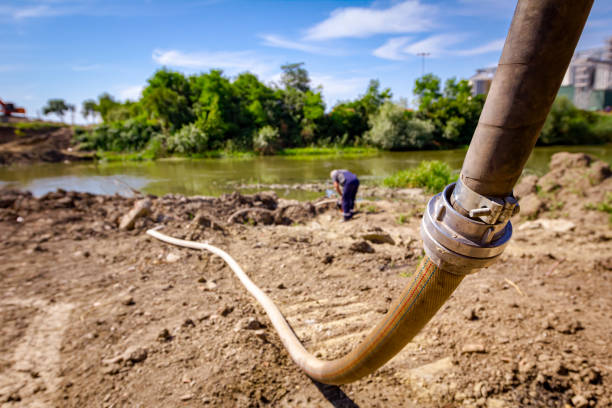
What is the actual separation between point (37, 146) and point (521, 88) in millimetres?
40765

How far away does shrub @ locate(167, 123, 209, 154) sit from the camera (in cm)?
3045

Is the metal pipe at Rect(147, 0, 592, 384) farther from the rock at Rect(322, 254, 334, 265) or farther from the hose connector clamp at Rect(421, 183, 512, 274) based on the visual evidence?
the rock at Rect(322, 254, 334, 265)

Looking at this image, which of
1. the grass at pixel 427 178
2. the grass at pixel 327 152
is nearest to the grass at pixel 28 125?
the grass at pixel 327 152

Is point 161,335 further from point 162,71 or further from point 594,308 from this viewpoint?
point 162,71

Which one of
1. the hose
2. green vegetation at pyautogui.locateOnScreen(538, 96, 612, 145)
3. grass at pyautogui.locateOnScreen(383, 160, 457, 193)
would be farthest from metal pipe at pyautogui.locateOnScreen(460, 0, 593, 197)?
green vegetation at pyautogui.locateOnScreen(538, 96, 612, 145)

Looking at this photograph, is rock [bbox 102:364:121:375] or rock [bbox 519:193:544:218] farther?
rock [bbox 519:193:544:218]

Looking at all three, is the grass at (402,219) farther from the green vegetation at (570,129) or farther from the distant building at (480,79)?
the distant building at (480,79)

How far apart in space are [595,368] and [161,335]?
3122 millimetres

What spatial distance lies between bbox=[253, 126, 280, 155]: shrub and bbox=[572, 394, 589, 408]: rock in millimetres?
30474

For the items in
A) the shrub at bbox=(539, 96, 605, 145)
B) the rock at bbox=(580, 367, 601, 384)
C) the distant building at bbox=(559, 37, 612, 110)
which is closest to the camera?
the rock at bbox=(580, 367, 601, 384)

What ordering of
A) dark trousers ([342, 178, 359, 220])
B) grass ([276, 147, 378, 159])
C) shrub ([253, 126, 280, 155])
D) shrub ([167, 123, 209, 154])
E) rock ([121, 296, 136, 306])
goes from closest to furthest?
1. rock ([121, 296, 136, 306])
2. dark trousers ([342, 178, 359, 220])
3. grass ([276, 147, 378, 159])
4. shrub ([167, 123, 209, 154])
5. shrub ([253, 126, 280, 155])

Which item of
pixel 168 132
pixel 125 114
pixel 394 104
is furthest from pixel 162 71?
pixel 394 104

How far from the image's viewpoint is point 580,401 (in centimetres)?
197

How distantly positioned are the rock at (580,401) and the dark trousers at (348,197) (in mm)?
5390
